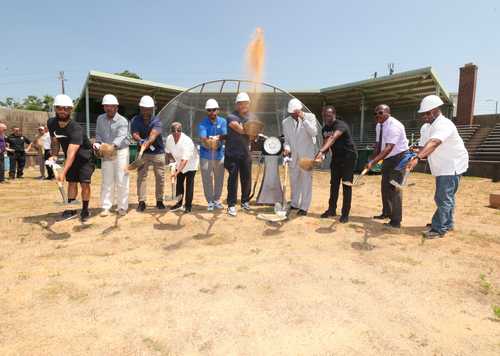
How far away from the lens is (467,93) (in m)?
18.9

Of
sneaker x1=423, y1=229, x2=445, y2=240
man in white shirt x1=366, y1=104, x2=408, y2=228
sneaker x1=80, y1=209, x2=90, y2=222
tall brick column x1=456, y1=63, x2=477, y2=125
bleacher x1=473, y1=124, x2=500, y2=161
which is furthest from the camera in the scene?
tall brick column x1=456, y1=63, x2=477, y2=125

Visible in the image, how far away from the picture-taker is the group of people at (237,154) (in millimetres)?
4598

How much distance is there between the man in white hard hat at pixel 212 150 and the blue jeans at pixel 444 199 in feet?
11.0

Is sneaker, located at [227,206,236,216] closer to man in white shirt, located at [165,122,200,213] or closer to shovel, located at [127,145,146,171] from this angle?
man in white shirt, located at [165,122,200,213]

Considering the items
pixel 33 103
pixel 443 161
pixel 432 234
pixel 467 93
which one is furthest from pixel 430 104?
pixel 33 103

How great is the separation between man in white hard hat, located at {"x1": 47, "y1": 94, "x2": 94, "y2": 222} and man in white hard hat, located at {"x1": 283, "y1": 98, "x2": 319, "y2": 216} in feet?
10.4

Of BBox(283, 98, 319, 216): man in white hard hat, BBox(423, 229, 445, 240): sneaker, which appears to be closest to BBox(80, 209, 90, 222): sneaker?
BBox(283, 98, 319, 216): man in white hard hat

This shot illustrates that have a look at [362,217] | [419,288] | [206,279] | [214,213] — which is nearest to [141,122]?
[214,213]

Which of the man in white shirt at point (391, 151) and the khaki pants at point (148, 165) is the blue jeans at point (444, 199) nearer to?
the man in white shirt at point (391, 151)

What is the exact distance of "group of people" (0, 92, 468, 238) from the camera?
4598 millimetres

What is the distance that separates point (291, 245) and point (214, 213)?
1.82 metres

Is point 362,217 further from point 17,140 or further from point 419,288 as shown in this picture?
point 17,140

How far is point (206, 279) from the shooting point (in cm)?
319

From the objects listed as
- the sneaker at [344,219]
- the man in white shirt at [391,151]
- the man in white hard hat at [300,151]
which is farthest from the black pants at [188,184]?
the man in white shirt at [391,151]
